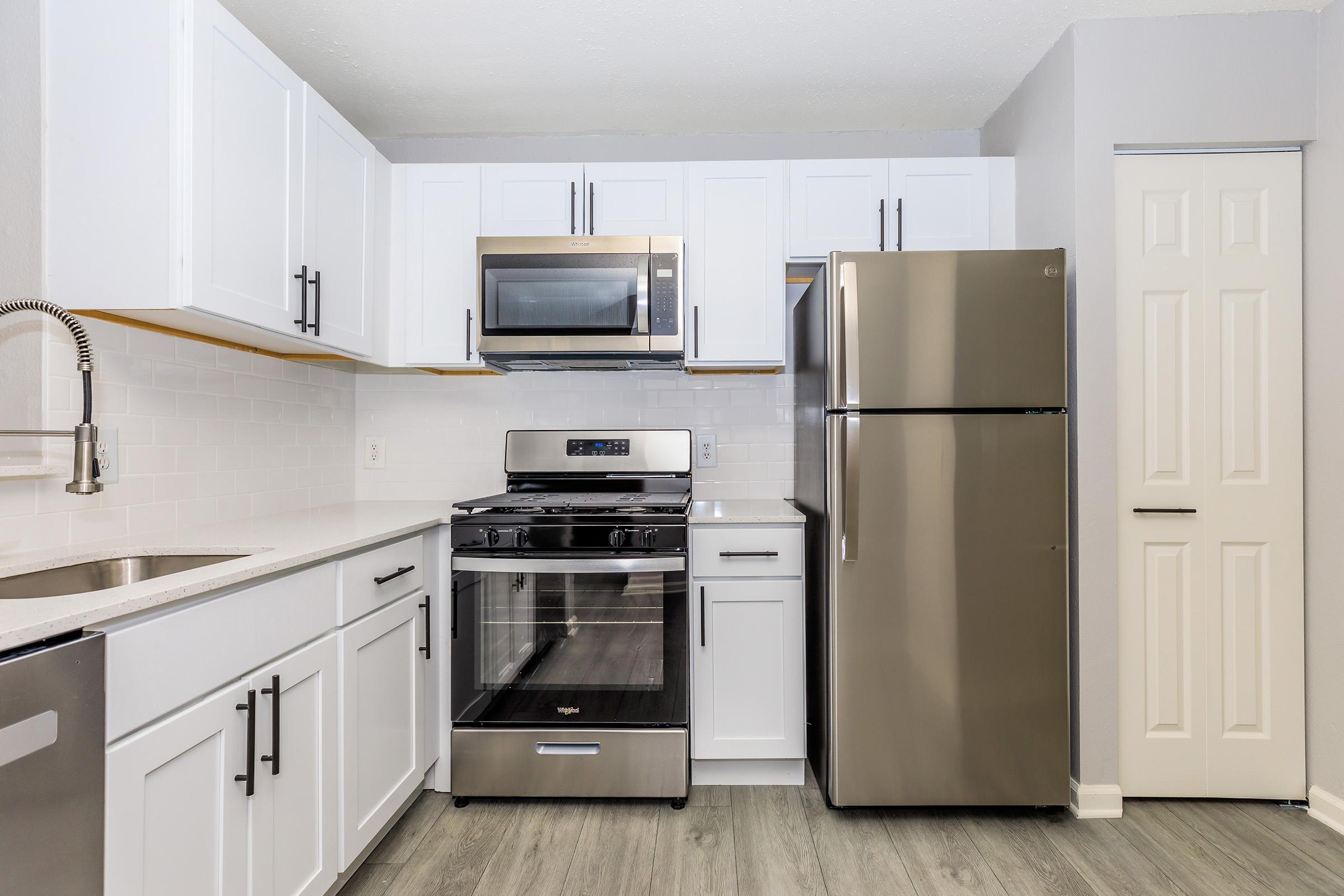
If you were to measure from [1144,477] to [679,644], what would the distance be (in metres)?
1.54

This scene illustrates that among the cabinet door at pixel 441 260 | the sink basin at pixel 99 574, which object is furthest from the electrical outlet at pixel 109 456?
the cabinet door at pixel 441 260

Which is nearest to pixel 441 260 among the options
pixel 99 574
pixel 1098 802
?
pixel 99 574

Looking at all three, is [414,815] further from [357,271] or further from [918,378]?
[918,378]

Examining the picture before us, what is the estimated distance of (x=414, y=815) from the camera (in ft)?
6.64

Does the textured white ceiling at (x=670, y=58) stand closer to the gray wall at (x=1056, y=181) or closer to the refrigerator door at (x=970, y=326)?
the gray wall at (x=1056, y=181)

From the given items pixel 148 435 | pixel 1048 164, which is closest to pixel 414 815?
pixel 148 435

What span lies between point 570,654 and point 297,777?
82cm

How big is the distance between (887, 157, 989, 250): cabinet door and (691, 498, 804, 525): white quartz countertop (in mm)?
1047

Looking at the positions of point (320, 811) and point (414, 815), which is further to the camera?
point (414, 815)

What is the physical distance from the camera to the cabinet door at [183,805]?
3.27ft

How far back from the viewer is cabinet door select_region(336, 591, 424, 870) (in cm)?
161

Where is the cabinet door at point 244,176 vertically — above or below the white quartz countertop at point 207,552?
above

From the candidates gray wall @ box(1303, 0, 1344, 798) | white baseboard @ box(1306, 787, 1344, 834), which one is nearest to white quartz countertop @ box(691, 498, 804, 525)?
gray wall @ box(1303, 0, 1344, 798)

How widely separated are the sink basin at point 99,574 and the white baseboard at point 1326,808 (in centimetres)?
306
